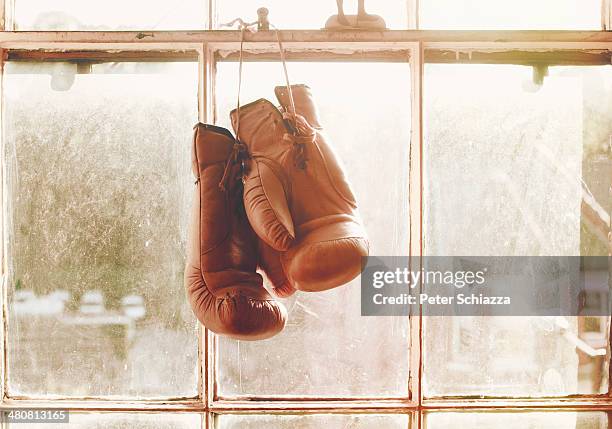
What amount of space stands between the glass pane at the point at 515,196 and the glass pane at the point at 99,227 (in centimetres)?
75

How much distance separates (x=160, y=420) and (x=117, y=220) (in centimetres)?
60

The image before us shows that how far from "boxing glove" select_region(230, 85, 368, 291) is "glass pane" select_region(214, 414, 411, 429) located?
65cm

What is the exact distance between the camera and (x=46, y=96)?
1.54 meters

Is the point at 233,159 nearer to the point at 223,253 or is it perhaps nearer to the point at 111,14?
the point at 223,253

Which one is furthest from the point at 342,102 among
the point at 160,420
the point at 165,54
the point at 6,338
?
the point at 6,338

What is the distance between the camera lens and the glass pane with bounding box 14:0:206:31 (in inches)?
60.7

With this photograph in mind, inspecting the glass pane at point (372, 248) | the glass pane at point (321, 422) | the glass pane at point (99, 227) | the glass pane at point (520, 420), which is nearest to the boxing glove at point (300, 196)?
the glass pane at point (372, 248)

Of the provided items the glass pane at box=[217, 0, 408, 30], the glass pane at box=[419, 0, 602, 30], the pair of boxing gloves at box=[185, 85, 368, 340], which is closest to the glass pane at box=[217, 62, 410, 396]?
the glass pane at box=[217, 0, 408, 30]

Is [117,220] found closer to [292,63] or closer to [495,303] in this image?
[292,63]

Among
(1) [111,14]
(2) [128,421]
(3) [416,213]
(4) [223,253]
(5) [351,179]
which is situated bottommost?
(2) [128,421]

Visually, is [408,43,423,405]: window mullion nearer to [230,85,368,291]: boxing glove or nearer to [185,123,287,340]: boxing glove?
[230,85,368,291]: boxing glove

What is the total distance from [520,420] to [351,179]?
882 millimetres

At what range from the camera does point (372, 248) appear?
154 cm

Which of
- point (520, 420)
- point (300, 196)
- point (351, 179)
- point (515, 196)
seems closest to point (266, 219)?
point (300, 196)
